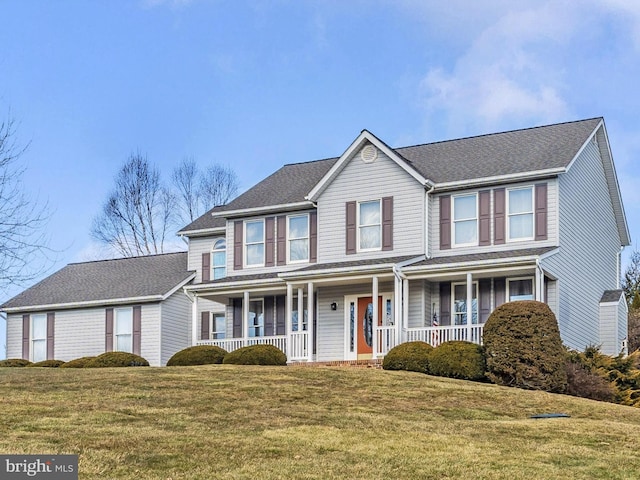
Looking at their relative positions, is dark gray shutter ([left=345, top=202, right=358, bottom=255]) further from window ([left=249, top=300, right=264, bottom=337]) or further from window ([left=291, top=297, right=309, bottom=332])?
window ([left=249, top=300, right=264, bottom=337])

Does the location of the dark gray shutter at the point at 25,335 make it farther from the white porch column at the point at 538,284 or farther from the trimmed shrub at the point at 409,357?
the white porch column at the point at 538,284

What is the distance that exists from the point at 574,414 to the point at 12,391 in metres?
11.5

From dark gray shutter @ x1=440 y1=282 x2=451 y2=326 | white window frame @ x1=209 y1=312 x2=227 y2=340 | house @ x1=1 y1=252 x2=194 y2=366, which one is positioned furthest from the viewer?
house @ x1=1 y1=252 x2=194 y2=366

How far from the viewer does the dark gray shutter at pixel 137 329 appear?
126 ft

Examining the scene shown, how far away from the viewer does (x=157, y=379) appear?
76.1 feet

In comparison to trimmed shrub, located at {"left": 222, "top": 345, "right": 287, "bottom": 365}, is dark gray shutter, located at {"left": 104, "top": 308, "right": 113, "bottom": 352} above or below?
above

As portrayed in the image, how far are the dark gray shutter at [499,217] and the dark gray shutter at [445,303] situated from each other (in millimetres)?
2021

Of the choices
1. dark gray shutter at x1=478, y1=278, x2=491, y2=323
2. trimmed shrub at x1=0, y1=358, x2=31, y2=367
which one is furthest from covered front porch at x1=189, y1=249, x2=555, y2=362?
trimmed shrub at x1=0, y1=358, x2=31, y2=367

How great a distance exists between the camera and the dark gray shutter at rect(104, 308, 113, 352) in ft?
128

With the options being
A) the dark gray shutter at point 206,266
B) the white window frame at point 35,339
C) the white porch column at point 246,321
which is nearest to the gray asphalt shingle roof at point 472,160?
the dark gray shutter at point 206,266

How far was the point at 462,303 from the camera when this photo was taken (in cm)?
3034

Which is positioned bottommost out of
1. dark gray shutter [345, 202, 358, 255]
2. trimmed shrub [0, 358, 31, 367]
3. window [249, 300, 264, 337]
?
trimmed shrub [0, 358, 31, 367]

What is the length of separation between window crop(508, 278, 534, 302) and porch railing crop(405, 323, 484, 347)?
4.37 ft

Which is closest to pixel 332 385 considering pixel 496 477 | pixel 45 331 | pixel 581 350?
pixel 496 477
